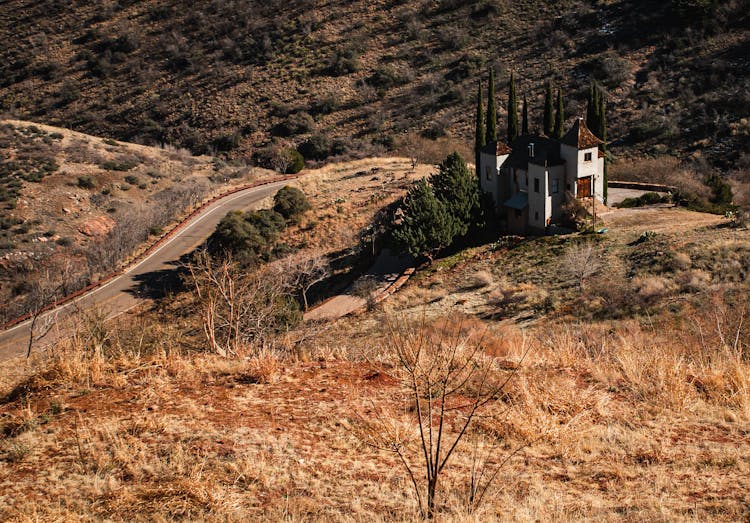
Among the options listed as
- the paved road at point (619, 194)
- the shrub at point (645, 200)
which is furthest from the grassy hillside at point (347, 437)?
the paved road at point (619, 194)

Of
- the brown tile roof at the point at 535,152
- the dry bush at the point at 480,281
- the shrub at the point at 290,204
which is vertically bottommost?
the dry bush at the point at 480,281

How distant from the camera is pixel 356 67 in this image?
77625 millimetres

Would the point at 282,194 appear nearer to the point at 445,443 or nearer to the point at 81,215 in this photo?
the point at 81,215

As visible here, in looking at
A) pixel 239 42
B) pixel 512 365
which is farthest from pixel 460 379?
pixel 239 42

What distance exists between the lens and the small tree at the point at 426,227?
36.8 m

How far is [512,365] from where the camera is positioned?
11.8 metres

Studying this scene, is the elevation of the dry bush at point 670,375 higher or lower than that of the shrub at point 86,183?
higher

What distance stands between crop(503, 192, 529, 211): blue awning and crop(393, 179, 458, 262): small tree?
14.1ft

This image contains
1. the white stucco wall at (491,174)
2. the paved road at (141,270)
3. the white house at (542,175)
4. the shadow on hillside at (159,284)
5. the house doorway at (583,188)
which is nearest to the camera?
the paved road at (141,270)

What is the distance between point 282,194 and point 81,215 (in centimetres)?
1353

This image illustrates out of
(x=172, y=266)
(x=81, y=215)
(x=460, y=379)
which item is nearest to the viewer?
(x=460, y=379)

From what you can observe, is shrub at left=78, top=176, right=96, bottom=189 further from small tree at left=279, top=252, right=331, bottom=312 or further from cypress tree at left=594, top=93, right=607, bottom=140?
cypress tree at left=594, top=93, right=607, bottom=140

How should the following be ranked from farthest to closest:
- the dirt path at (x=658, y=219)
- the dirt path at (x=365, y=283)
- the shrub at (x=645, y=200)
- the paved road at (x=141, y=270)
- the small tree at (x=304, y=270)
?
the shrub at (x=645, y=200) < the dirt path at (x=658, y=219) < the small tree at (x=304, y=270) < the dirt path at (x=365, y=283) < the paved road at (x=141, y=270)

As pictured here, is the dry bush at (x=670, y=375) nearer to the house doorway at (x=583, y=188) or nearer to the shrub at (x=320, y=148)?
the house doorway at (x=583, y=188)
